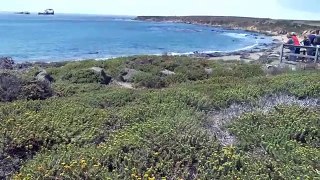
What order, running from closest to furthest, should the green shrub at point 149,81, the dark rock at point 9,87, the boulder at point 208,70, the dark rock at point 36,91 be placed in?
the dark rock at point 9,87, the dark rock at point 36,91, the green shrub at point 149,81, the boulder at point 208,70

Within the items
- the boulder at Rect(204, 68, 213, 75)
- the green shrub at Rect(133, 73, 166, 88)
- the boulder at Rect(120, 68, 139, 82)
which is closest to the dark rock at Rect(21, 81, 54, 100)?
the green shrub at Rect(133, 73, 166, 88)

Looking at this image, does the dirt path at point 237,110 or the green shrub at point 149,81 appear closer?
the dirt path at point 237,110

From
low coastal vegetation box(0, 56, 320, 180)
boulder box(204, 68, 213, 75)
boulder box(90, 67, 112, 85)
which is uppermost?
low coastal vegetation box(0, 56, 320, 180)

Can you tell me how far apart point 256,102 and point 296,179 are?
13.3ft

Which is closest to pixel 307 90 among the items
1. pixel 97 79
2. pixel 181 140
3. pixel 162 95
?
pixel 162 95

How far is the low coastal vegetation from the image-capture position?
591 centimetres

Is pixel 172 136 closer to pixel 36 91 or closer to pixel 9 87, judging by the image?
pixel 36 91

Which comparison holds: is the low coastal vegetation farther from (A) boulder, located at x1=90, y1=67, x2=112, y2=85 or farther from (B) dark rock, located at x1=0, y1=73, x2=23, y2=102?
(A) boulder, located at x1=90, y1=67, x2=112, y2=85

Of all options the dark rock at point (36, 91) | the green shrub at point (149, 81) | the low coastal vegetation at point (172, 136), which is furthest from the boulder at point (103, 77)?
the low coastal vegetation at point (172, 136)

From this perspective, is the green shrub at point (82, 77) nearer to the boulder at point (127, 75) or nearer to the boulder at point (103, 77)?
the boulder at point (103, 77)

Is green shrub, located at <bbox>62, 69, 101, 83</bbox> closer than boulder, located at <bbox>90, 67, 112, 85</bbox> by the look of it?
Yes

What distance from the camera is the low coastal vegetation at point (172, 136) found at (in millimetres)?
5906

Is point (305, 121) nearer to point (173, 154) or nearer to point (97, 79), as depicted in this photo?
point (173, 154)

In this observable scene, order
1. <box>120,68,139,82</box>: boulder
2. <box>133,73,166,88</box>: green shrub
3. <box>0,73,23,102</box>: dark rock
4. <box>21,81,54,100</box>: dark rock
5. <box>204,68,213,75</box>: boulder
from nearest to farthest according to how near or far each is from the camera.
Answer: <box>0,73,23,102</box>: dark rock
<box>21,81,54,100</box>: dark rock
<box>133,73,166,88</box>: green shrub
<box>120,68,139,82</box>: boulder
<box>204,68,213,75</box>: boulder
